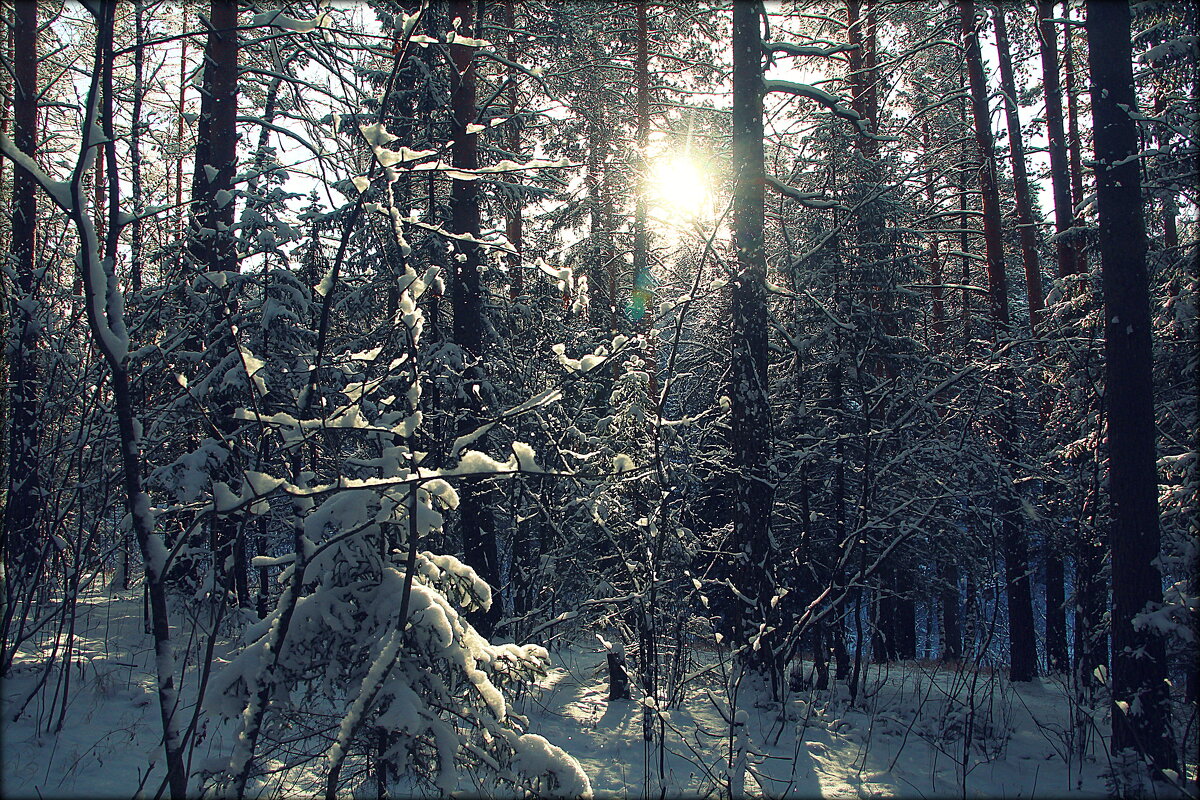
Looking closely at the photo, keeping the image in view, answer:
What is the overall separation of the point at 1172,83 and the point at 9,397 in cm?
1368

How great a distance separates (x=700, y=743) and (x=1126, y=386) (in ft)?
15.5

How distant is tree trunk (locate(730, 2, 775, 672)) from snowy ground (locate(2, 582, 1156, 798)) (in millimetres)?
1721

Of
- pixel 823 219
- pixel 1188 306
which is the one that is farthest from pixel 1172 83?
pixel 823 219

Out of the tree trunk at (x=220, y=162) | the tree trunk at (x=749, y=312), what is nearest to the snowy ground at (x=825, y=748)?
the tree trunk at (x=749, y=312)

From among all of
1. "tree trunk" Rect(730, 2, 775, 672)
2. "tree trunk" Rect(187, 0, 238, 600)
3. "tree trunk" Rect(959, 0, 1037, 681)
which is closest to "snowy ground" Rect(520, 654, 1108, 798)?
"tree trunk" Rect(730, 2, 775, 672)

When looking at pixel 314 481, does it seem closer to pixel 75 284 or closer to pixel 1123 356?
pixel 1123 356

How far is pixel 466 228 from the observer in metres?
9.38

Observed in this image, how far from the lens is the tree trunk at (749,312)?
280 inches

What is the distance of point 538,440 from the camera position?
34.3 ft

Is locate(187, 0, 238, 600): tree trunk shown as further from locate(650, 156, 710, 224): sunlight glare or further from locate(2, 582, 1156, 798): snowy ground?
locate(650, 156, 710, 224): sunlight glare

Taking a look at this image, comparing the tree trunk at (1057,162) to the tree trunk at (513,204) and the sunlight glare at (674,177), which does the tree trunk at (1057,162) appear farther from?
the tree trunk at (513,204)

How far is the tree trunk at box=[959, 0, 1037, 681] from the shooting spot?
34.4 feet

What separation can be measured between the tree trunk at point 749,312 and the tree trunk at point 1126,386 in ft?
10.1

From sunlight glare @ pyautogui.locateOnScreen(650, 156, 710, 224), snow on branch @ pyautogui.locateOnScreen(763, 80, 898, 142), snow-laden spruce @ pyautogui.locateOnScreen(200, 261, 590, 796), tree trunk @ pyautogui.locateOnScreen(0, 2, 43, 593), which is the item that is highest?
sunlight glare @ pyautogui.locateOnScreen(650, 156, 710, 224)
